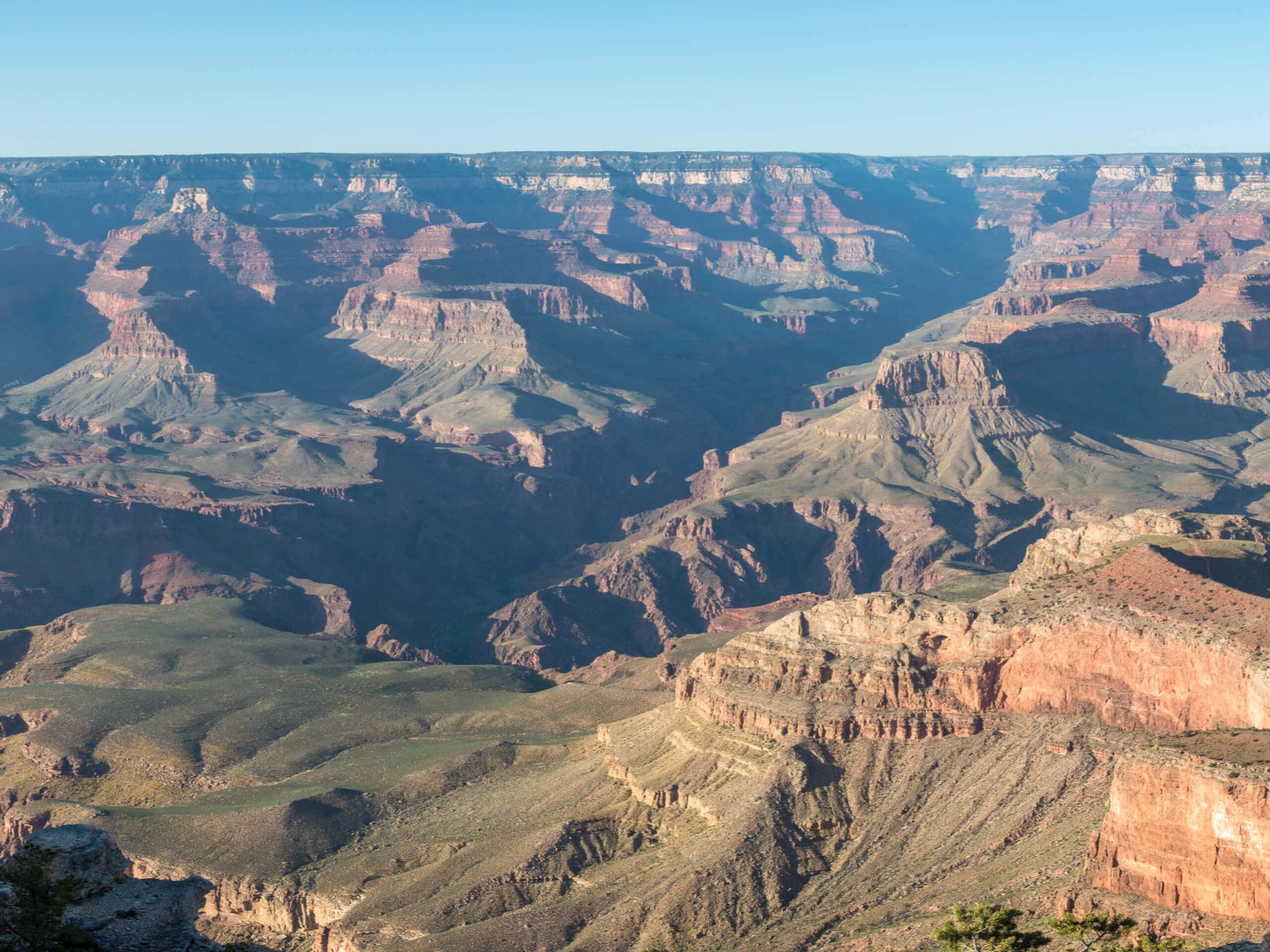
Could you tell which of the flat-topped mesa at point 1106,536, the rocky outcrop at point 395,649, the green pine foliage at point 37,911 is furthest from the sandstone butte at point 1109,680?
the rocky outcrop at point 395,649

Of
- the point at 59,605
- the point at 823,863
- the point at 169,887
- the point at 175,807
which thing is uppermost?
the point at 169,887

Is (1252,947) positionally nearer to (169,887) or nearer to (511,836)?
(169,887)

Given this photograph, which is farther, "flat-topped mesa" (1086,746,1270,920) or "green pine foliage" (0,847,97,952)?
"flat-topped mesa" (1086,746,1270,920)

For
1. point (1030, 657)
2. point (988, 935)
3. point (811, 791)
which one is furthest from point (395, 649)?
point (988, 935)

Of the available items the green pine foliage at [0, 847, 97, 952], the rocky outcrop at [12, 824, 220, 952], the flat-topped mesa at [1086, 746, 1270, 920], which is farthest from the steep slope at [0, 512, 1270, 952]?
the green pine foliage at [0, 847, 97, 952]

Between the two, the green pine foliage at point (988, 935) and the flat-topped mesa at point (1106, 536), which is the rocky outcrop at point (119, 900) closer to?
the green pine foliage at point (988, 935)

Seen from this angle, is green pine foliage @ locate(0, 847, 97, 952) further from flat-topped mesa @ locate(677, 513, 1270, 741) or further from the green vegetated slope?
flat-topped mesa @ locate(677, 513, 1270, 741)

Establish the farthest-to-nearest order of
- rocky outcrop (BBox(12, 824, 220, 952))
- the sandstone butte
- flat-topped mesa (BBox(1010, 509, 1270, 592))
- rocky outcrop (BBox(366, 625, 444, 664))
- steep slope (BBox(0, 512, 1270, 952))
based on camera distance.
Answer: rocky outcrop (BBox(366, 625, 444, 664))
flat-topped mesa (BBox(1010, 509, 1270, 592))
steep slope (BBox(0, 512, 1270, 952))
the sandstone butte
rocky outcrop (BBox(12, 824, 220, 952))

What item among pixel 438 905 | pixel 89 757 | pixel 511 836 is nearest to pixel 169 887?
pixel 438 905
